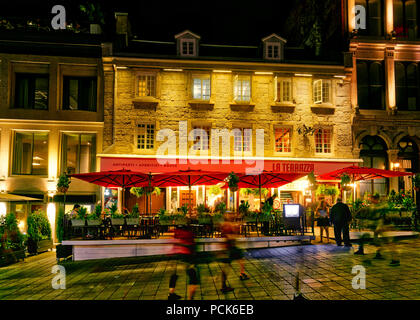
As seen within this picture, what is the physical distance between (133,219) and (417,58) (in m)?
19.2

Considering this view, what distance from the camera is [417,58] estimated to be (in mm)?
19625

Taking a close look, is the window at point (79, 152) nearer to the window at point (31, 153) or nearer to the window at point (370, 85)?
the window at point (31, 153)

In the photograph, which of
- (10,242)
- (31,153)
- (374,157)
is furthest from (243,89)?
(10,242)

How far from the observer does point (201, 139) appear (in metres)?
18.4

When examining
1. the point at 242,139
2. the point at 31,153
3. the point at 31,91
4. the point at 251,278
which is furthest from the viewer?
the point at 242,139

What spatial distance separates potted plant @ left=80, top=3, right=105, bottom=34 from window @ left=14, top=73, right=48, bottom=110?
397 centimetres

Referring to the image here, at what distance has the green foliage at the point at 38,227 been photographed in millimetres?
13555

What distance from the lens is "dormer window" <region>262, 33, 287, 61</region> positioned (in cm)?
1912

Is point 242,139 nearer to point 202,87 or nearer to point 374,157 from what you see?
point 202,87

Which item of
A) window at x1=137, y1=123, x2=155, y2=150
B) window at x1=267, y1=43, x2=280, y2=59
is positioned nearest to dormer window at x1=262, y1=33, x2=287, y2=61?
window at x1=267, y1=43, x2=280, y2=59

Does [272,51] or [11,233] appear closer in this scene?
[11,233]

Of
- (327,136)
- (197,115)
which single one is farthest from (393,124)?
(197,115)

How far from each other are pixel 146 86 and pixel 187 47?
10.9 ft
